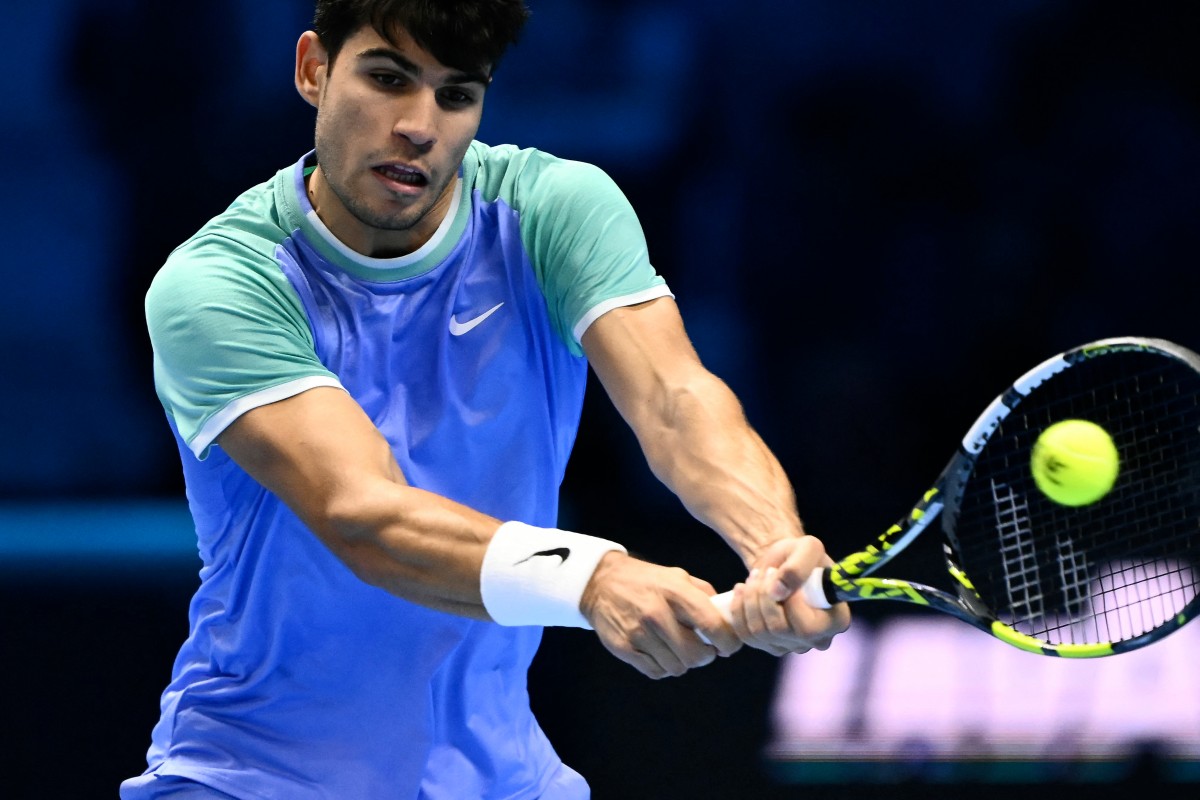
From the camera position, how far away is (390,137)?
304 centimetres

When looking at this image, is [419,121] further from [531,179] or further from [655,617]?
[655,617]

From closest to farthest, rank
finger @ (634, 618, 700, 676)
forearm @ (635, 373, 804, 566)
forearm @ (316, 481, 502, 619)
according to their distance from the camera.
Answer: finger @ (634, 618, 700, 676)
forearm @ (316, 481, 502, 619)
forearm @ (635, 373, 804, 566)

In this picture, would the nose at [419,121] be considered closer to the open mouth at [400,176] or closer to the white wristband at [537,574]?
the open mouth at [400,176]

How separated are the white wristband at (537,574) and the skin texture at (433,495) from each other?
0.07 feet

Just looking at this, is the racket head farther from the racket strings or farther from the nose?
the nose

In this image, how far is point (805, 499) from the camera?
567cm

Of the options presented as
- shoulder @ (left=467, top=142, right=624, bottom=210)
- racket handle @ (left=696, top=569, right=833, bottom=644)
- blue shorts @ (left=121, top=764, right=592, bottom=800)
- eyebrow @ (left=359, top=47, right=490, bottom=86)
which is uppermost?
eyebrow @ (left=359, top=47, right=490, bottom=86)

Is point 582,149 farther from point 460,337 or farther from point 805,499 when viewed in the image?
point 460,337

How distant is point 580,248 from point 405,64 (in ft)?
1.39

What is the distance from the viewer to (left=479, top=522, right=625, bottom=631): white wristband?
8.55ft

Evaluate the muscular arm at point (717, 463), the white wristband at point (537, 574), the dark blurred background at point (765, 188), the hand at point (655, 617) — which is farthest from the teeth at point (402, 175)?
the dark blurred background at point (765, 188)

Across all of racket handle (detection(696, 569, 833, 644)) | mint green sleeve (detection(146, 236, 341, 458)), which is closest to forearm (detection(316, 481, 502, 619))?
mint green sleeve (detection(146, 236, 341, 458))

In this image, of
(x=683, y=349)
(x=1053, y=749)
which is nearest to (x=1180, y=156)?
(x=1053, y=749)

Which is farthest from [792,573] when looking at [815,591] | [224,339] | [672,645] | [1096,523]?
[1096,523]
